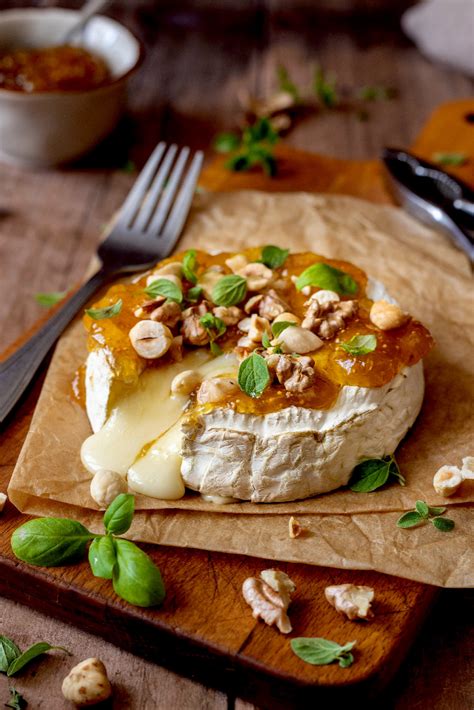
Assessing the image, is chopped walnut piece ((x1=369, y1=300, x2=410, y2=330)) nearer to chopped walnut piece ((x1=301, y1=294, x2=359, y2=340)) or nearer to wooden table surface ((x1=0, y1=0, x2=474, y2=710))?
chopped walnut piece ((x1=301, y1=294, x2=359, y2=340))

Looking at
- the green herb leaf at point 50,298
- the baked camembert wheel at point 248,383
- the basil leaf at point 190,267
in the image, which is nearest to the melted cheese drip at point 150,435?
the baked camembert wheel at point 248,383

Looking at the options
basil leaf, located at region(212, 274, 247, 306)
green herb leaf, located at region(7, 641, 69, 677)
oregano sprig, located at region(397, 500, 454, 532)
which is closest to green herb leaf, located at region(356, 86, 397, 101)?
basil leaf, located at region(212, 274, 247, 306)

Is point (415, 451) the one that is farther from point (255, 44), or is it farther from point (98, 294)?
point (255, 44)

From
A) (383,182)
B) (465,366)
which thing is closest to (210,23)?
(383,182)

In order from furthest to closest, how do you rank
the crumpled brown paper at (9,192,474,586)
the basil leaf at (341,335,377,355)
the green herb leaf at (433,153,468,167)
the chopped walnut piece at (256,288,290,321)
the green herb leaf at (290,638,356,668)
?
1. the green herb leaf at (433,153,468,167)
2. the chopped walnut piece at (256,288,290,321)
3. the basil leaf at (341,335,377,355)
4. the crumpled brown paper at (9,192,474,586)
5. the green herb leaf at (290,638,356,668)

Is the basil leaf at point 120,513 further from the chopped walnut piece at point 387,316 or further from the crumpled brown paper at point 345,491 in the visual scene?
the chopped walnut piece at point 387,316

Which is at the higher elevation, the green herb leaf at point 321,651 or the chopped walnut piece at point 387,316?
the chopped walnut piece at point 387,316
